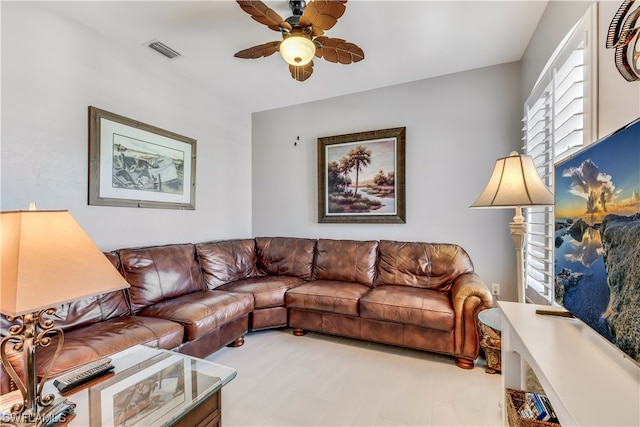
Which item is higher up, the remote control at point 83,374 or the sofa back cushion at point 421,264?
the sofa back cushion at point 421,264

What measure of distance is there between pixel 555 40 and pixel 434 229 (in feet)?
6.26

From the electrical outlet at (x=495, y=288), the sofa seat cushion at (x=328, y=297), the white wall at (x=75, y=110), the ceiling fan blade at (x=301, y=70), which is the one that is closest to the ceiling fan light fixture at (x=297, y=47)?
the ceiling fan blade at (x=301, y=70)

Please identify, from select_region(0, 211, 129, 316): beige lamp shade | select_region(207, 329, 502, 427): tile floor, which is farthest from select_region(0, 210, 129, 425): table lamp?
select_region(207, 329, 502, 427): tile floor

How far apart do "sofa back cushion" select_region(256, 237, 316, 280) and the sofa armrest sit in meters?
1.68

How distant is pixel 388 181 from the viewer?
350 centimetres

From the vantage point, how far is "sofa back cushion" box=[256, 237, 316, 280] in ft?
11.6

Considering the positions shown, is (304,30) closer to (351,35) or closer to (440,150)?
(351,35)

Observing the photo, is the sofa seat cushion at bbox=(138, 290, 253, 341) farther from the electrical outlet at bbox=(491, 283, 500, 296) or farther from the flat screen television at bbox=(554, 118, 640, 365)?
the electrical outlet at bbox=(491, 283, 500, 296)

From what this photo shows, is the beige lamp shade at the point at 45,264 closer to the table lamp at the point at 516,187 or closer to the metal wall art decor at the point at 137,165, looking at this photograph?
the metal wall art decor at the point at 137,165

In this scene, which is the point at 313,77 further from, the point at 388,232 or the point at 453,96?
the point at 388,232

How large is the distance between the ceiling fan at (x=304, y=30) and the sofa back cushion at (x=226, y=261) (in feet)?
6.54

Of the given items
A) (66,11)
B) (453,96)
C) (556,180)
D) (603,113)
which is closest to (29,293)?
(556,180)

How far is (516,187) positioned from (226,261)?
282 centimetres

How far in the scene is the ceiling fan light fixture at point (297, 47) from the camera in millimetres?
1896
